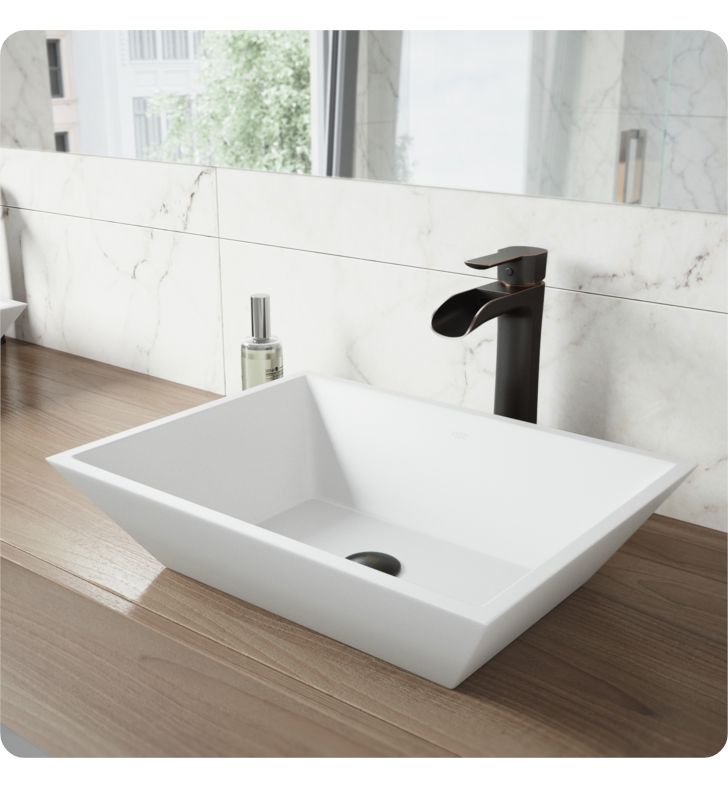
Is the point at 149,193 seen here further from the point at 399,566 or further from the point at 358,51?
the point at 399,566

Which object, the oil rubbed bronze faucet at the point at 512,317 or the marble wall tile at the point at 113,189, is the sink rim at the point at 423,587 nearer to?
the oil rubbed bronze faucet at the point at 512,317

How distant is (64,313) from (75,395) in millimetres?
289

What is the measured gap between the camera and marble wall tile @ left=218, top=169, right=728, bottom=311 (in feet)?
3.66

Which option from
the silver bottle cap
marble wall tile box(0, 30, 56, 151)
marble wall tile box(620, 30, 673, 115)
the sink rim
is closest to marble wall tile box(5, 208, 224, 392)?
marble wall tile box(0, 30, 56, 151)

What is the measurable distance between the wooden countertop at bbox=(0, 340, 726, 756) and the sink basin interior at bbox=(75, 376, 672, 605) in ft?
0.33

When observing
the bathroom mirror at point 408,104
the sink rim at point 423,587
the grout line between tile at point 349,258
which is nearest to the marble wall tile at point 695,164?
the bathroom mirror at point 408,104

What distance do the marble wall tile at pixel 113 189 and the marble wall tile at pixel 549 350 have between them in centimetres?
10

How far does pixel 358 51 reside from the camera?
1362 mm

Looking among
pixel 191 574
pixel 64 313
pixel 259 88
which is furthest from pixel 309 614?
pixel 64 313

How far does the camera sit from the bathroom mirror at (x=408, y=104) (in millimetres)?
1120

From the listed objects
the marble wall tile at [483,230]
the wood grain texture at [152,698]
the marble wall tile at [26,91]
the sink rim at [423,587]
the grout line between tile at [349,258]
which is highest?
the marble wall tile at [26,91]

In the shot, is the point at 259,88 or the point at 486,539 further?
the point at 259,88

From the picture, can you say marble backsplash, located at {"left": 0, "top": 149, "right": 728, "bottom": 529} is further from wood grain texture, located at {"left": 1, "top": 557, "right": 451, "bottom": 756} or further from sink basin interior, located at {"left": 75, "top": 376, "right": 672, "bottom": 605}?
wood grain texture, located at {"left": 1, "top": 557, "right": 451, "bottom": 756}

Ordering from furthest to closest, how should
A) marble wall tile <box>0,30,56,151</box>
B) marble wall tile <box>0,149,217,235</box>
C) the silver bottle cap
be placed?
marble wall tile <box>0,30,56,151</box>
marble wall tile <box>0,149,217,235</box>
the silver bottle cap
